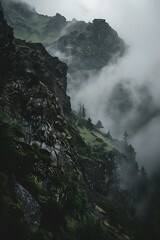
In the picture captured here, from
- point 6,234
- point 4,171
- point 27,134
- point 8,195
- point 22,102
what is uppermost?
point 22,102

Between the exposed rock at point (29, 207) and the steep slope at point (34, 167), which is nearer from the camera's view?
the steep slope at point (34, 167)

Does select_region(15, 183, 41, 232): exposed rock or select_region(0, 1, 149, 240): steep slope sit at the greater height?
select_region(0, 1, 149, 240): steep slope

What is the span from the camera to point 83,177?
453 ft

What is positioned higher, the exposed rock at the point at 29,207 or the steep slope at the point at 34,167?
the steep slope at the point at 34,167

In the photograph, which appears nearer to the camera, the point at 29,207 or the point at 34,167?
the point at 29,207

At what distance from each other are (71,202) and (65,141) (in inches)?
1357

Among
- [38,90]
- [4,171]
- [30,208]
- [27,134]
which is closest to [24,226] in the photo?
[30,208]

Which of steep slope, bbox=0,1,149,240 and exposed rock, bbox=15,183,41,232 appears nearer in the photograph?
steep slope, bbox=0,1,149,240

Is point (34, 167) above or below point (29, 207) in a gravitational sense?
above

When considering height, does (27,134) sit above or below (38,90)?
below

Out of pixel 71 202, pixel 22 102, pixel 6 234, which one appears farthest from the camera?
pixel 22 102

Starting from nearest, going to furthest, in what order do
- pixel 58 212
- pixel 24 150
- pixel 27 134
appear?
pixel 58 212 < pixel 24 150 < pixel 27 134

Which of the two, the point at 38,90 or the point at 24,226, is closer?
the point at 24,226

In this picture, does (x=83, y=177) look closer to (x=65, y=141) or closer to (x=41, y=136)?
(x=65, y=141)
